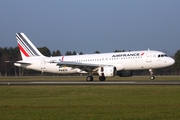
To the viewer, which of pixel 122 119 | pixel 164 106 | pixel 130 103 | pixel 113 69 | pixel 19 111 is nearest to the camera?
pixel 122 119

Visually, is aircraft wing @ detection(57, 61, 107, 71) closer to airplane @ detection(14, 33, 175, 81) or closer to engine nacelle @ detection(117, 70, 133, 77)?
airplane @ detection(14, 33, 175, 81)

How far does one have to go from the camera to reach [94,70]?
51719 millimetres

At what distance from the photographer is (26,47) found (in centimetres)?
5847

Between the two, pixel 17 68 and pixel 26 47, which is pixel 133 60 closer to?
pixel 26 47

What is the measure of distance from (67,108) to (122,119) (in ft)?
14.0

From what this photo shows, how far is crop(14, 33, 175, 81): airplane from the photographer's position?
4956 centimetres

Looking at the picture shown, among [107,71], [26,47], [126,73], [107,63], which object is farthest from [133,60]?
[26,47]

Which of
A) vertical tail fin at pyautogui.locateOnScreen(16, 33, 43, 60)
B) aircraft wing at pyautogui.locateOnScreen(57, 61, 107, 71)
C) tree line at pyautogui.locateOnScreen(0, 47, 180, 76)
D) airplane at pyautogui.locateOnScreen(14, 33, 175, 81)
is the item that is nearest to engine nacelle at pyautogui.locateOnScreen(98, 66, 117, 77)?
airplane at pyautogui.locateOnScreen(14, 33, 175, 81)

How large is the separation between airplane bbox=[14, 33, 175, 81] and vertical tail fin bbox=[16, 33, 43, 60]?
158cm

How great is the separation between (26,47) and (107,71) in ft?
50.2

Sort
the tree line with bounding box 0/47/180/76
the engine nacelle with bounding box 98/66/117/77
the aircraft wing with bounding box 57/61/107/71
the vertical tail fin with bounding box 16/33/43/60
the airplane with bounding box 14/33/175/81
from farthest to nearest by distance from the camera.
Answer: the tree line with bounding box 0/47/180/76 → the vertical tail fin with bounding box 16/33/43/60 → the aircraft wing with bounding box 57/61/107/71 → the airplane with bounding box 14/33/175/81 → the engine nacelle with bounding box 98/66/117/77

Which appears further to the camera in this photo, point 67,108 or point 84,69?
point 84,69

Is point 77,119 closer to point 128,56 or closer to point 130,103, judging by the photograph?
point 130,103

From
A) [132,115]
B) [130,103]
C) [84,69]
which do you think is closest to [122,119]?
[132,115]
